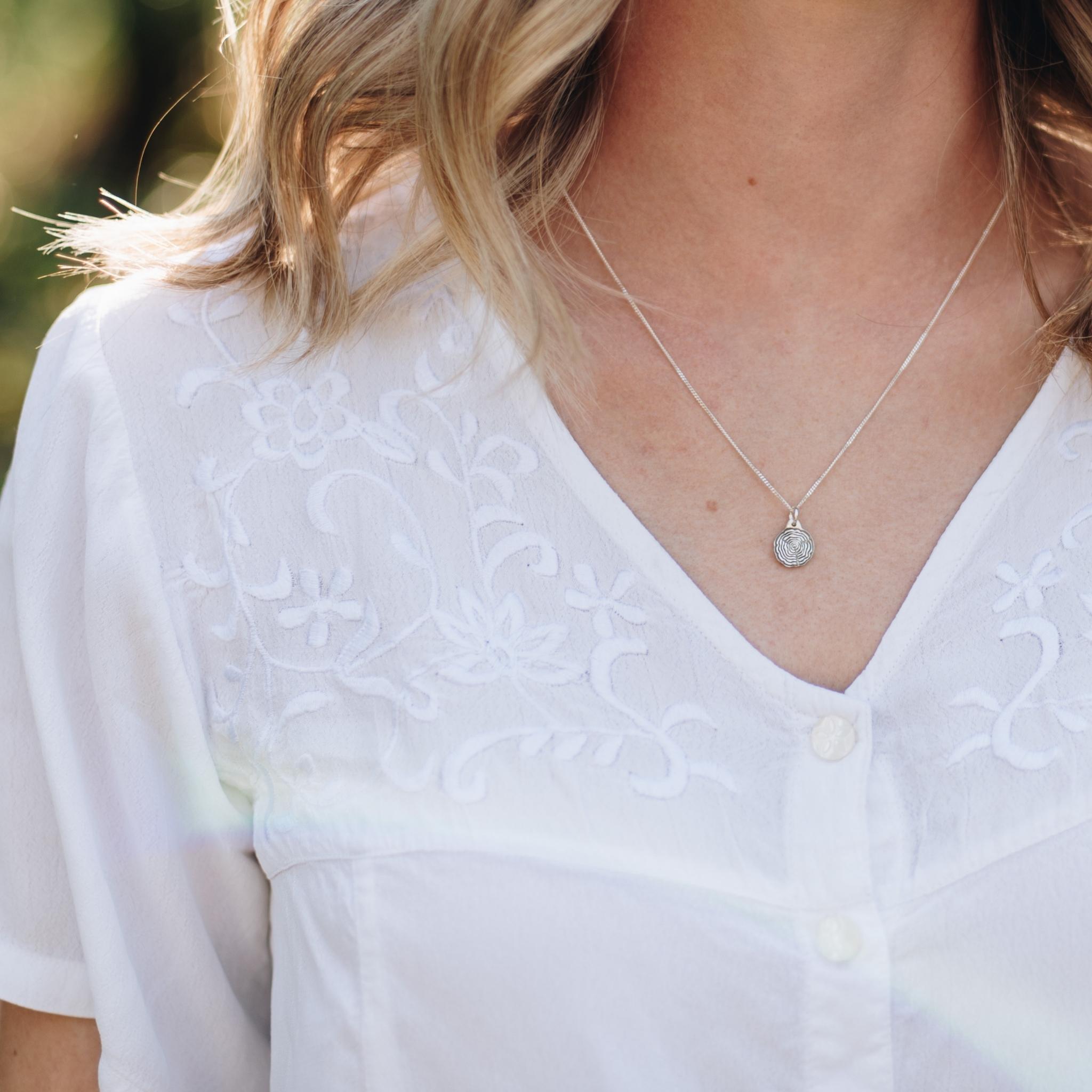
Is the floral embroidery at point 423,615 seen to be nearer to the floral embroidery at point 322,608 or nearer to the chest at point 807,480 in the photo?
the floral embroidery at point 322,608

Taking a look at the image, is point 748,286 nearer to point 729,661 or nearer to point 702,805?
point 729,661

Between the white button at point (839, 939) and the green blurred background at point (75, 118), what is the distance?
3.40 meters

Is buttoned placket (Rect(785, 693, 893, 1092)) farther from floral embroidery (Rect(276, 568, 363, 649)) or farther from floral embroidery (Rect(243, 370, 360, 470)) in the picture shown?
floral embroidery (Rect(243, 370, 360, 470))

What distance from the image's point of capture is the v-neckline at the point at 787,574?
1.18 meters

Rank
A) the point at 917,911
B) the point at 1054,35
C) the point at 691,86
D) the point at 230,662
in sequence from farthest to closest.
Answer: the point at 1054,35 < the point at 691,86 < the point at 230,662 < the point at 917,911

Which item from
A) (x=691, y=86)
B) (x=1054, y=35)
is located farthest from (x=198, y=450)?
(x=1054, y=35)

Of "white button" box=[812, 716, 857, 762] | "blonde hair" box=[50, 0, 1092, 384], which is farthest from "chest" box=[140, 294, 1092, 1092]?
"blonde hair" box=[50, 0, 1092, 384]

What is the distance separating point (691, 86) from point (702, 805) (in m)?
0.76

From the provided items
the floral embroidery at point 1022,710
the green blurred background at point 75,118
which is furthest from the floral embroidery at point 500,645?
the green blurred background at point 75,118

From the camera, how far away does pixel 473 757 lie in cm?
→ 115

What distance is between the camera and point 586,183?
57.7 inches

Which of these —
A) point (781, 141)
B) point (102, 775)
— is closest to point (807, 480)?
point (781, 141)

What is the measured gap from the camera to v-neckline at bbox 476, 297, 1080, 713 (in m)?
1.18

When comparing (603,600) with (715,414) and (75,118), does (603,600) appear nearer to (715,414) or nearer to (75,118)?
(715,414)
